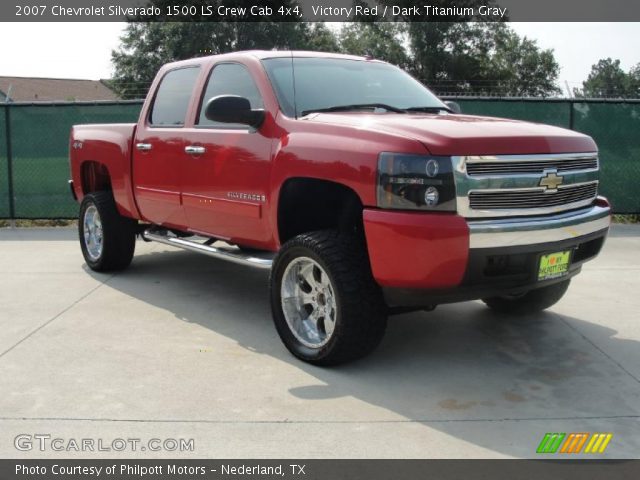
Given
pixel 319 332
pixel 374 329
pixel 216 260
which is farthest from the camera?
pixel 216 260

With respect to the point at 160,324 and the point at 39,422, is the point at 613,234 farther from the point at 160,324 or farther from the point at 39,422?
the point at 39,422

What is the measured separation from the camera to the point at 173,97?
20.6ft

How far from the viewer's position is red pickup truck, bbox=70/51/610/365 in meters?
3.90

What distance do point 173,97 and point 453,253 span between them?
3419 mm

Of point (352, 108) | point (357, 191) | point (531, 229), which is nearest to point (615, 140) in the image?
point (352, 108)

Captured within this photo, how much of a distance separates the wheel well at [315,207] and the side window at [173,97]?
165 centimetres

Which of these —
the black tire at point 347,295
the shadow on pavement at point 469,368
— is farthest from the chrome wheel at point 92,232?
the black tire at point 347,295

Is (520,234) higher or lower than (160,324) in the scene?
higher

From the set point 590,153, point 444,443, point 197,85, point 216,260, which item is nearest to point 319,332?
point 444,443

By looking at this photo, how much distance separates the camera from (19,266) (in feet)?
25.5

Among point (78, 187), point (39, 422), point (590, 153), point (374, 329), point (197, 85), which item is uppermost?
point (197, 85)

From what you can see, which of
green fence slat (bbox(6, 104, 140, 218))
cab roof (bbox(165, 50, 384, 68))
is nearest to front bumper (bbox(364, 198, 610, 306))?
cab roof (bbox(165, 50, 384, 68))

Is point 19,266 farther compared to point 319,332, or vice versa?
point 19,266

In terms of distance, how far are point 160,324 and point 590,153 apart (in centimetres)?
328
